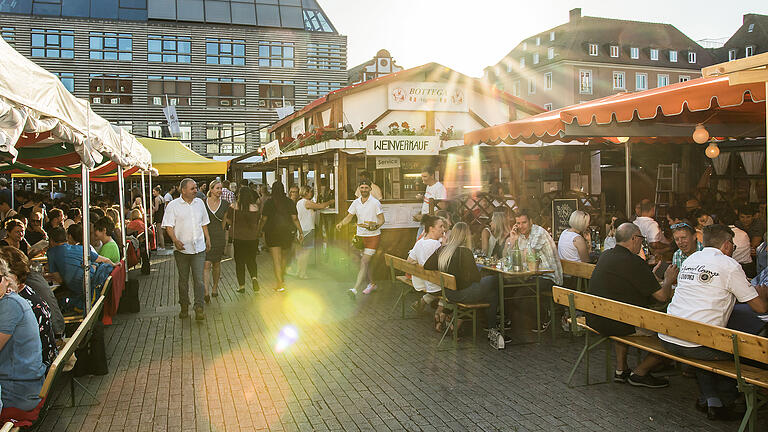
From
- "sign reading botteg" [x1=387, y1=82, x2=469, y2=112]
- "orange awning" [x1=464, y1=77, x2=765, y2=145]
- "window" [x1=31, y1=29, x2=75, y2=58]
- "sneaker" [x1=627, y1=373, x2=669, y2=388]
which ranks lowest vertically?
"sneaker" [x1=627, y1=373, x2=669, y2=388]

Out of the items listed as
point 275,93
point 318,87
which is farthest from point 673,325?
point 318,87

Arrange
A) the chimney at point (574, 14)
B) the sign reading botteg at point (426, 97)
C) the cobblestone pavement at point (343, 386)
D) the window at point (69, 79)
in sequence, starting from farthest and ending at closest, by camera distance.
Result: the chimney at point (574, 14) < the window at point (69, 79) < the sign reading botteg at point (426, 97) < the cobblestone pavement at point (343, 386)

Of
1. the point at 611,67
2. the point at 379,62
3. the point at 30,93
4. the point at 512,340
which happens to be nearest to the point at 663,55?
the point at 611,67

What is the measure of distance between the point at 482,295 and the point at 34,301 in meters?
4.44

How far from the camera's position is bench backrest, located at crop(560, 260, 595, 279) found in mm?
7039

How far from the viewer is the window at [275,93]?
42306 mm

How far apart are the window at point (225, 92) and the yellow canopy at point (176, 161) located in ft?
79.6

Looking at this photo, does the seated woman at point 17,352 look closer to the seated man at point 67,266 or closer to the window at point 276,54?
the seated man at point 67,266

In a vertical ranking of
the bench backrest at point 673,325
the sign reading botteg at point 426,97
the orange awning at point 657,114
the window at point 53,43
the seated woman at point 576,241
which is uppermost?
the window at point 53,43

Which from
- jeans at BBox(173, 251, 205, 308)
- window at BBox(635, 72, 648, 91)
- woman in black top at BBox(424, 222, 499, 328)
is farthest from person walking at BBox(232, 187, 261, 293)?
window at BBox(635, 72, 648, 91)

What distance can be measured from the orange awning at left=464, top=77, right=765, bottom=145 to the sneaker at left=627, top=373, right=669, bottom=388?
260cm

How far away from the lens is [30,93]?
171 inches

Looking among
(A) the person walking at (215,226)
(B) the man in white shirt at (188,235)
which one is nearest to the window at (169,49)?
(A) the person walking at (215,226)

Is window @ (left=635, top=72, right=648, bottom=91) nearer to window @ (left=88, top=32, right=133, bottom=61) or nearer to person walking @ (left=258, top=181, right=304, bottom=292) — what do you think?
window @ (left=88, top=32, right=133, bottom=61)
